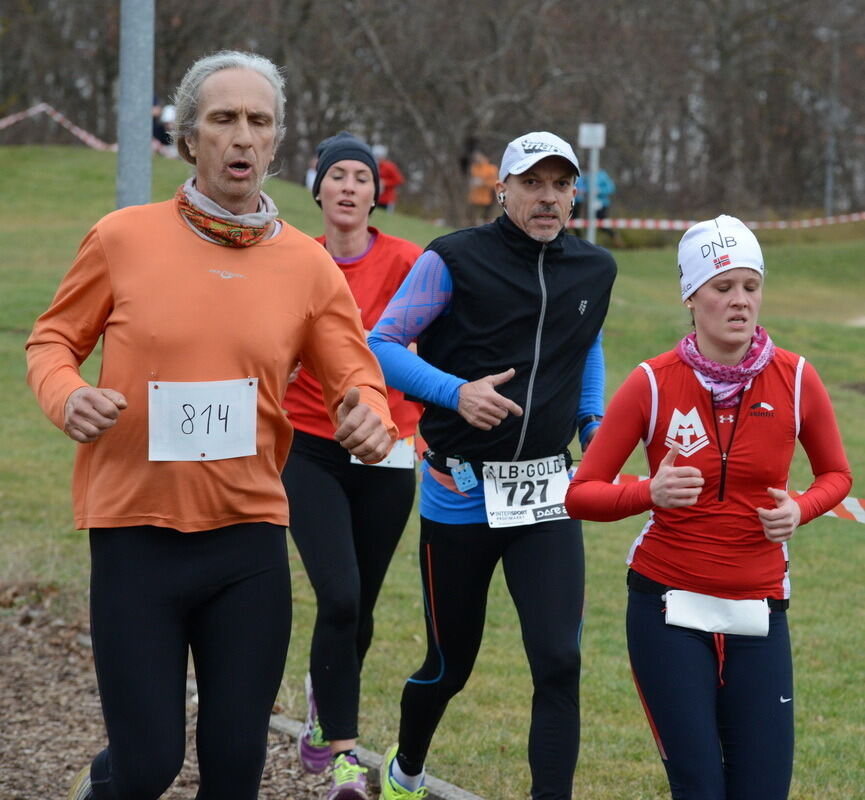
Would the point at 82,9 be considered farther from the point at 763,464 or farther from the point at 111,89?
the point at 763,464

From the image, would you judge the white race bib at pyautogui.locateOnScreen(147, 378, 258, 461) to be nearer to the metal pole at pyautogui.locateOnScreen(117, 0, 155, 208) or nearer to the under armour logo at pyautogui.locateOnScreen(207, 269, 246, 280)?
the under armour logo at pyautogui.locateOnScreen(207, 269, 246, 280)

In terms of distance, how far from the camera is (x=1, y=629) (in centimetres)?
712

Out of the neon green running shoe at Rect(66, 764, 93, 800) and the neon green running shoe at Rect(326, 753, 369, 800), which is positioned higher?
the neon green running shoe at Rect(66, 764, 93, 800)

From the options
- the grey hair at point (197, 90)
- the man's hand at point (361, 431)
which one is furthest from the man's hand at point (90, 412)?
the grey hair at point (197, 90)

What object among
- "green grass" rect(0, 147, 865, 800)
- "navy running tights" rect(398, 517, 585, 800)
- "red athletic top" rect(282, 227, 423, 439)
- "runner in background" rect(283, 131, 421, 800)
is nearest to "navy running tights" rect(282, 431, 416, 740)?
"runner in background" rect(283, 131, 421, 800)

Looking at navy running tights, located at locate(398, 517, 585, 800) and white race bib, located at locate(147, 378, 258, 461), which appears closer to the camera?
white race bib, located at locate(147, 378, 258, 461)

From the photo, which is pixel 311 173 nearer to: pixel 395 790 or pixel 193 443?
pixel 395 790

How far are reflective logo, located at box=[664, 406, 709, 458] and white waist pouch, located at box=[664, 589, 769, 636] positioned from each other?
38 cm

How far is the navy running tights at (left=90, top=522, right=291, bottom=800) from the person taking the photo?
11.3 ft

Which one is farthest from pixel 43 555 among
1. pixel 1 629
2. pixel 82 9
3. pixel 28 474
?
pixel 82 9

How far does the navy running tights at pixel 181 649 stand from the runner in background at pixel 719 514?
93 centimetres

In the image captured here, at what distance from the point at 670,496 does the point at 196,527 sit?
117cm

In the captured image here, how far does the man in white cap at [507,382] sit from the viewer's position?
445 cm

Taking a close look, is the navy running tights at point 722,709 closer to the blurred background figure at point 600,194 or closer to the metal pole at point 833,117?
the blurred background figure at point 600,194
